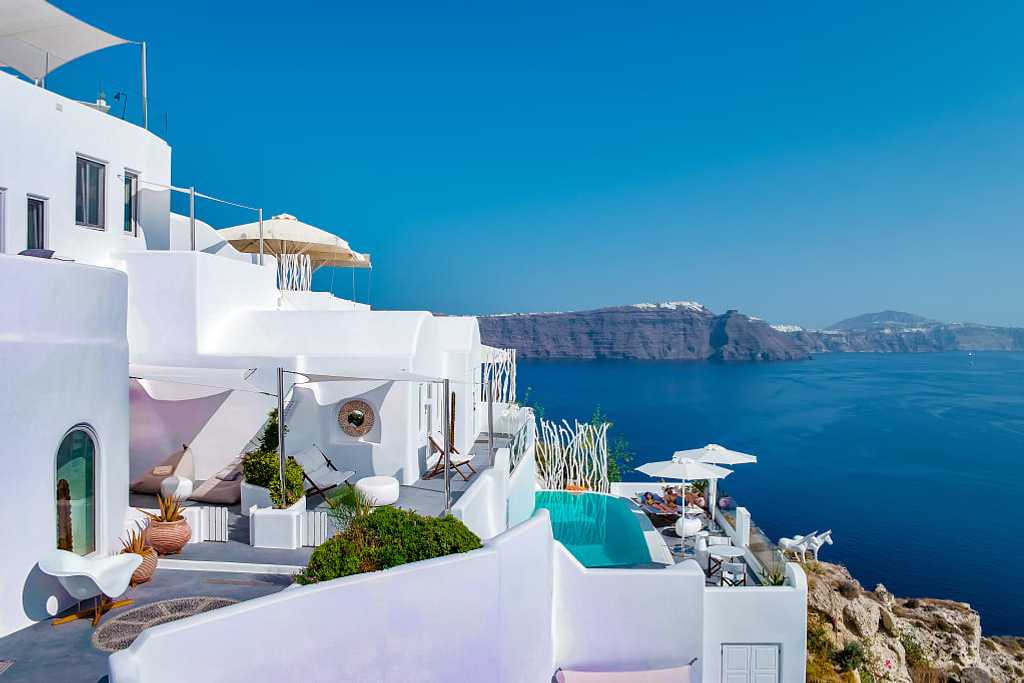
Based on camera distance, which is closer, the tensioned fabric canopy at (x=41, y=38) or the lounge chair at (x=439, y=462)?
the tensioned fabric canopy at (x=41, y=38)

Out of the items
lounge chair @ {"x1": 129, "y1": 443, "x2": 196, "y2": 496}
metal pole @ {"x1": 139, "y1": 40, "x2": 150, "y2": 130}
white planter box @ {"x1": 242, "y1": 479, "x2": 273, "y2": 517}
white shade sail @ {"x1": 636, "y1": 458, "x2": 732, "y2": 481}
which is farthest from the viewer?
white shade sail @ {"x1": 636, "y1": 458, "x2": 732, "y2": 481}

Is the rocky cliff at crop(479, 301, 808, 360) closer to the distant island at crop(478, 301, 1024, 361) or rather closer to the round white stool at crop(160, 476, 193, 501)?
the distant island at crop(478, 301, 1024, 361)

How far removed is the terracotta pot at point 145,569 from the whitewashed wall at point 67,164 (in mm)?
6124

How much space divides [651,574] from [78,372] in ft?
26.8

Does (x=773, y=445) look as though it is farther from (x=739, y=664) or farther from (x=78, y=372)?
(x=78, y=372)

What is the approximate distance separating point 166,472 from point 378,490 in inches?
170

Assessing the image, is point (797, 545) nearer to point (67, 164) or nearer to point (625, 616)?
point (625, 616)

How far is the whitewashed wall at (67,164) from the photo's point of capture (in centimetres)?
1104

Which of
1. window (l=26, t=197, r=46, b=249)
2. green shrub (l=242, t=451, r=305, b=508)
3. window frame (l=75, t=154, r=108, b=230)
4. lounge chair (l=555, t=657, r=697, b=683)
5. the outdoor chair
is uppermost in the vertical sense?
window frame (l=75, t=154, r=108, b=230)

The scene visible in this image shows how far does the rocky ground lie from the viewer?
1339cm

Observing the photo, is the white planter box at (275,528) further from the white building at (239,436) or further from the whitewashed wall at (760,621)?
the whitewashed wall at (760,621)

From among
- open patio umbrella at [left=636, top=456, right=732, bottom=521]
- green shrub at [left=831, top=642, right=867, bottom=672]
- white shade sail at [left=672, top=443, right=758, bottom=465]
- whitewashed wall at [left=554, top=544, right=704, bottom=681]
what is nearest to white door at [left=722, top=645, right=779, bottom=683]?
whitewashed wall at [left=554, top=544, right=704, bottom=681]

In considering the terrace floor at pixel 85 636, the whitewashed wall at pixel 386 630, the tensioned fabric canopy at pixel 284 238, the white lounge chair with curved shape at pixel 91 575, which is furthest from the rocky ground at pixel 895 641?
the tensioned fabric canopy at pixel 284 238

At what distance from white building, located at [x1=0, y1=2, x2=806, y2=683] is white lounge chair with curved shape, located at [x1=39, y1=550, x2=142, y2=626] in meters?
0.25
